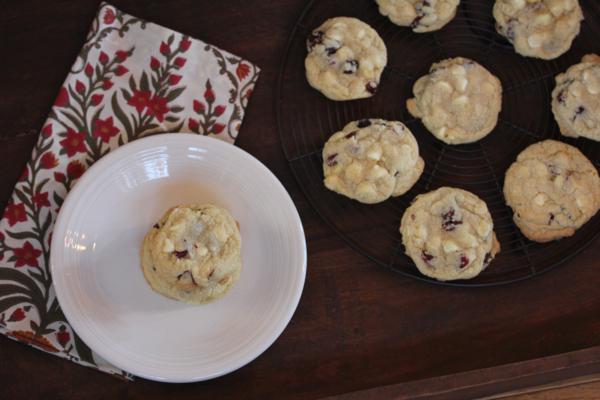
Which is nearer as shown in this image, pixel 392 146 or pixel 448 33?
pixel 392 146

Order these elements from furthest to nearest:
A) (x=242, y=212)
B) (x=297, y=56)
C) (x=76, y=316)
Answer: (x=297, y=56) → (x=242, y=212) → (x=76, y=316)

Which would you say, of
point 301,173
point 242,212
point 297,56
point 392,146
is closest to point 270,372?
point 242,212

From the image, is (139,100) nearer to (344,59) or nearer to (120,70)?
(120,70)

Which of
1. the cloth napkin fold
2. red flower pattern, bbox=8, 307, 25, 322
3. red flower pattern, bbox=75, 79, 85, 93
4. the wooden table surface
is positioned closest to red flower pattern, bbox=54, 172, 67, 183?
the cloth napkin fold

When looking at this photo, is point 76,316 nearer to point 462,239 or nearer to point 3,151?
point 3,151

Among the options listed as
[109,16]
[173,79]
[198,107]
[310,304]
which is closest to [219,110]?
[198,107]

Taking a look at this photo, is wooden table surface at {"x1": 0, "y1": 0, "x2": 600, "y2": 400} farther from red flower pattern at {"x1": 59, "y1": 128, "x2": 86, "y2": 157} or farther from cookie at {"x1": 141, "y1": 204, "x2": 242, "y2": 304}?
cookie at {"x1": 141, "y1": 204, "x2": 242, "y2": 304}

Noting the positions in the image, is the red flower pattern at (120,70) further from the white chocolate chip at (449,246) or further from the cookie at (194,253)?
the white chocolate chip at (449,246)
